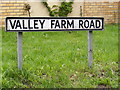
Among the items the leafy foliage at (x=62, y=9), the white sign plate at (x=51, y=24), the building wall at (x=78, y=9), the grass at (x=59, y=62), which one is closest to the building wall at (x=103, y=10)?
the building wall at (x=78, y=9)

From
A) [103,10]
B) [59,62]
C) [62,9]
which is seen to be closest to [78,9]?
[62,9]

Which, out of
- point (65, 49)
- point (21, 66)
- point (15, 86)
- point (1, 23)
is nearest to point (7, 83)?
point (15, 86)

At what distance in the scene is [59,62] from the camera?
5512 millimetres

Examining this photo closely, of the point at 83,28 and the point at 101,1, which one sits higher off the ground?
the point at 101,1

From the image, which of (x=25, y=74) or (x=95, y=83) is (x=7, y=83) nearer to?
(x=25, y=74)

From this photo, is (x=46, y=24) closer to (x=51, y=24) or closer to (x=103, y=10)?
(x=51, y=24)

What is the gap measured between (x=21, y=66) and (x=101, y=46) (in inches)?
98.8

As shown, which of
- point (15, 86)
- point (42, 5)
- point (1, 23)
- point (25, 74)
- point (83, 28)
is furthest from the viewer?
point (42, 5)

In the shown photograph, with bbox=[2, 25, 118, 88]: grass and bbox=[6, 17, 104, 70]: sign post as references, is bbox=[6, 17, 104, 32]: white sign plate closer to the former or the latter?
bbox=[6, 17, 104, 70]: sign post

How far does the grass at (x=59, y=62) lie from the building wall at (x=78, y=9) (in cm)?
124

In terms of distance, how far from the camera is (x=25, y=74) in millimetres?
4723

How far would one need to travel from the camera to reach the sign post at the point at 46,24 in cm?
477

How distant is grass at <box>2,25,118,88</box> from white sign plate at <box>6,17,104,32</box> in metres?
0.71

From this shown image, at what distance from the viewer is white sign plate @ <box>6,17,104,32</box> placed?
4.76 m
